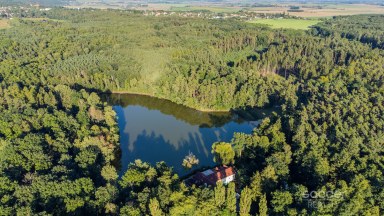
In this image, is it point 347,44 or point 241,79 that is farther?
point 347,44

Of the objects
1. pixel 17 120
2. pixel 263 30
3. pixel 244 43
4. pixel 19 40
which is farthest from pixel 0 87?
pixel 263 30

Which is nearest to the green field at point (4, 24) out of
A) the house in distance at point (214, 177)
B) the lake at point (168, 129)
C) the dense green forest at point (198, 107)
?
the dense green forest at point (198, 107)

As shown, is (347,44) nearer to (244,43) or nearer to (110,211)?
(244,43)

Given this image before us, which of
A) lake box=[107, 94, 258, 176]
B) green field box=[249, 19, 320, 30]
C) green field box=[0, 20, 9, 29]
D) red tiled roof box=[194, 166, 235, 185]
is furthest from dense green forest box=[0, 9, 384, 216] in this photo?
green field box=[249, 19, 320, 30]

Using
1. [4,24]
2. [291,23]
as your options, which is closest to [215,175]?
[291,23]

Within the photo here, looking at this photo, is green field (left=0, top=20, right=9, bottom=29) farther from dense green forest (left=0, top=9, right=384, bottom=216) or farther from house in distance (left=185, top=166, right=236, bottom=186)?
house in distance (left=185, top=166, right=236, bottom=186)

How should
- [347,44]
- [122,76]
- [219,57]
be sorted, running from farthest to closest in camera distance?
[347,44], [219,57], [122,76]

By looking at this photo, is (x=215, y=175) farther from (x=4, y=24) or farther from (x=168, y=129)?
(x=4, y=24)
